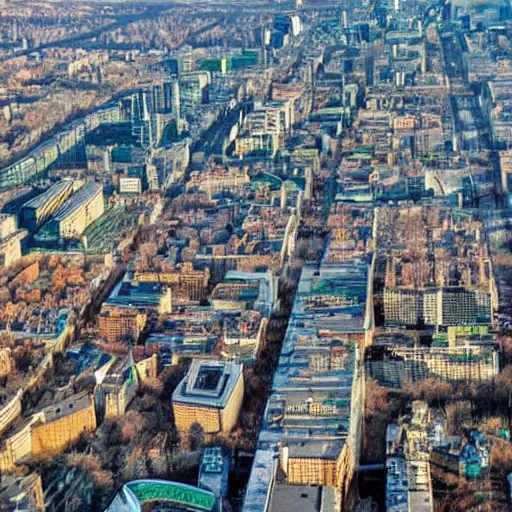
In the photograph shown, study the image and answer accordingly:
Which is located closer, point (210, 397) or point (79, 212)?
point (210, 397)

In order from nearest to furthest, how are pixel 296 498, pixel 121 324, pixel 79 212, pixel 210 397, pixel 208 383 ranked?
pixel 296 498 < pixel 210 397 < pixel 208 383 < pixel 121 324 < pixel 79 212

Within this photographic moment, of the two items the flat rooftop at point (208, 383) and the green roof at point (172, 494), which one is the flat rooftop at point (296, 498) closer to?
the green roof at point (172, 494)

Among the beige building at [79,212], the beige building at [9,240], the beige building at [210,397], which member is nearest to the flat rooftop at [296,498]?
the beige building at [210,397]

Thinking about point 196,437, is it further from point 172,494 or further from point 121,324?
point 121,324

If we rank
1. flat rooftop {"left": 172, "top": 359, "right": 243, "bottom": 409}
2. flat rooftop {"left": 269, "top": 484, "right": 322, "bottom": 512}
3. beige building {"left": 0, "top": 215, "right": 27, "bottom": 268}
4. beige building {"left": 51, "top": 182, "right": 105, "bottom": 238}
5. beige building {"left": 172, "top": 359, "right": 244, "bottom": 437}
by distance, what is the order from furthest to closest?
beige building {"left": 51, "top": 182, "right": 105, "bottom": 238}, beige building {"left": 0, "top": 215, "right": 27, "bottom": 268}, flat rooftop {"left": 172, "top": 359, "right": 243, "bottom": 409}, beige building {"left": 172, "top": 359, "right": 244, "bottom": 437}, flat rooftop {"left": 269, "top": 484, "right": 322, "bottom": 512}

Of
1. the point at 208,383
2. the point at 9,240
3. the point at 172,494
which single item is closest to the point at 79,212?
the point at 9,240

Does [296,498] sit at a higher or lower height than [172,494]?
higher

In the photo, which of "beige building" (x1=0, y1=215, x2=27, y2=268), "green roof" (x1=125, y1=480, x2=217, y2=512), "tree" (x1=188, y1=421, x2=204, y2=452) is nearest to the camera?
"green roof" (x1=125, y1=480, x2=217, y2=512)

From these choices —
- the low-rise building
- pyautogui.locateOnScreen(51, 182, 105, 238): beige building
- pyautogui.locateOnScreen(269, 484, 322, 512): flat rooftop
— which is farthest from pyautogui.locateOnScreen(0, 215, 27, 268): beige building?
pyautogui.locateOnScreen(269, 484, 322, 512): flat rooftop

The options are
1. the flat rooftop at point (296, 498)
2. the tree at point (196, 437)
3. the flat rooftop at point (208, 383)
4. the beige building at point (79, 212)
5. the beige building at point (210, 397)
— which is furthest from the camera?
the beige building at point (79, 212)

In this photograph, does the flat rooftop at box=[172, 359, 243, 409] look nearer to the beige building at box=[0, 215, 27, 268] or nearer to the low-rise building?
the low-rise building

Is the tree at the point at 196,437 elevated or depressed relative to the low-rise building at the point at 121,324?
depressed

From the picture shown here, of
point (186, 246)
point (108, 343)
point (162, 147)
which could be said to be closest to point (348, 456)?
point (108, 343)
